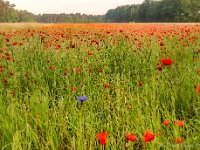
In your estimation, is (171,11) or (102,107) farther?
(171,11)

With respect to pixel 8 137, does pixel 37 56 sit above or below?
above

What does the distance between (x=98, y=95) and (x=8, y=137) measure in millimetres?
983

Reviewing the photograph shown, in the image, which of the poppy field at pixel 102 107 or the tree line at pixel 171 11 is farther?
the tree line at pixel 171 11

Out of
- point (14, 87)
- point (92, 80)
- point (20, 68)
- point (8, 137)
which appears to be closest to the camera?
point (8, 137)

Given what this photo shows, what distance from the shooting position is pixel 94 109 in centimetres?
281

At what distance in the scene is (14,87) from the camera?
143 inches

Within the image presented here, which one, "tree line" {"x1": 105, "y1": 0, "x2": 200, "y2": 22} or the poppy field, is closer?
the poppy field

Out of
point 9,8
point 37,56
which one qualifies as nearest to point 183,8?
point 9,8

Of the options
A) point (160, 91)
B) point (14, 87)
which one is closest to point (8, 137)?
point (14, 87)

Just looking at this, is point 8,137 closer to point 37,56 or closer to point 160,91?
point 160,91

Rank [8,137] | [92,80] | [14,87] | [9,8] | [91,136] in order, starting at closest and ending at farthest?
[91,136] → [8,137] → [14,87] → [92,80] → [9,8]

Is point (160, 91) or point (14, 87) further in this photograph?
point (14, 87)

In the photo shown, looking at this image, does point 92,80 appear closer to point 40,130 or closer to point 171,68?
point 171,68

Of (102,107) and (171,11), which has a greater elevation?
(171,11)
